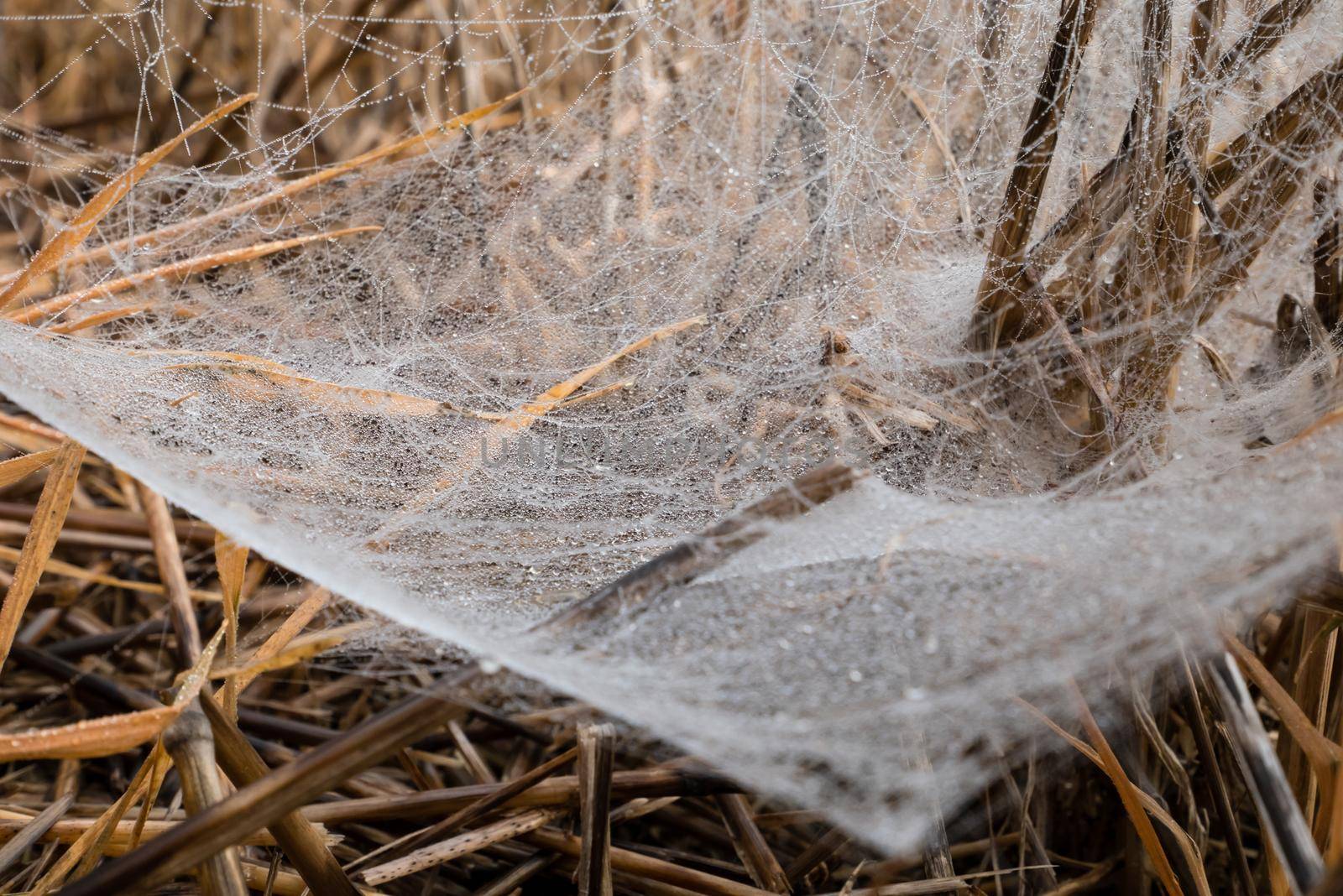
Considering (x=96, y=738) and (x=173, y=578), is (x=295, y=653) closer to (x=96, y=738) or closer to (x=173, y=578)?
(x=96, y=738)

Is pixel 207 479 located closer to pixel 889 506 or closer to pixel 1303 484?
pixel 889 506

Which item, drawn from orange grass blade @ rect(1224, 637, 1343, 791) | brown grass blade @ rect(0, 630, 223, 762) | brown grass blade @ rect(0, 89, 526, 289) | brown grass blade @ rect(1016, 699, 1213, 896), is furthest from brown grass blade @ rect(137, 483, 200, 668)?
orange grass blade @ rect(1224, 637, 1343, 791)

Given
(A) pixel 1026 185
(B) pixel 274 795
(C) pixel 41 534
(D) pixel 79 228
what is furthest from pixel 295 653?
(A) pixel 1026 185

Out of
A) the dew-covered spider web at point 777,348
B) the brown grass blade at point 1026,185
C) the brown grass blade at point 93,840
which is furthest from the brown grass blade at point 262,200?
the brown grass blade at point 93,840

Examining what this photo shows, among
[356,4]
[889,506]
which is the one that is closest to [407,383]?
[889,506]

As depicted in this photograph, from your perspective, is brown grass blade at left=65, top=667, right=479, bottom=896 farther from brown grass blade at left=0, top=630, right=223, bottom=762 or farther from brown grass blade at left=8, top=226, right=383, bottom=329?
brown grass blade at left=8, top=226, right=383, bottom=329

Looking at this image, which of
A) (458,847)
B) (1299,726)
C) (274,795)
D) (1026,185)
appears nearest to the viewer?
(274,795)
